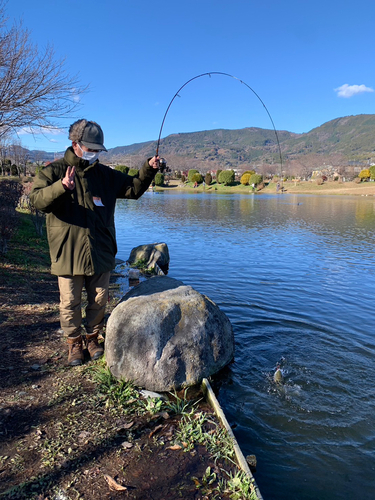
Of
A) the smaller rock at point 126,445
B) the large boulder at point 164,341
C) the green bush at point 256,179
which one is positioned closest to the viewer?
the smaller rock at point 126,445

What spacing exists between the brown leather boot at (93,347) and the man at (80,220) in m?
0.19

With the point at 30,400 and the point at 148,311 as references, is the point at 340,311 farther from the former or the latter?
the point at 30,400

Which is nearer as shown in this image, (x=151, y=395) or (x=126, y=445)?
(x=126, y=445)

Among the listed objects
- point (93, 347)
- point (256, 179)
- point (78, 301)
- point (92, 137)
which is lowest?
point (93, 347)

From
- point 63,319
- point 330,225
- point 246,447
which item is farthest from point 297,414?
point 330,225

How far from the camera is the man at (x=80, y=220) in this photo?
378 cm

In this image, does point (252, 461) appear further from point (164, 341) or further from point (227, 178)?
point (227, 178)

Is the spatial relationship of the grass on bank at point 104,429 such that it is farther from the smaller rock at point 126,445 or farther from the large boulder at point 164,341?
the large boulder at point 164,341

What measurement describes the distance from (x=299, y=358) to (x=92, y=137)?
4.40 metres

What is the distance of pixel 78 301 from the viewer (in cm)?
407

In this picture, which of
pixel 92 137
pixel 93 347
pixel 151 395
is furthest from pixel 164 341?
pixel 92 137

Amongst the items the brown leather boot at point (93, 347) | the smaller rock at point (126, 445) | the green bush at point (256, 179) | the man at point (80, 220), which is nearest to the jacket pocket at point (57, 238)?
the man at point (80, 220)

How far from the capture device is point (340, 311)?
806cm

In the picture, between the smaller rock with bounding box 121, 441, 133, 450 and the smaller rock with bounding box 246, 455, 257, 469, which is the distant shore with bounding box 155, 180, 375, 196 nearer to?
the smaller rock with bounding box 246, 455, 257, 469
